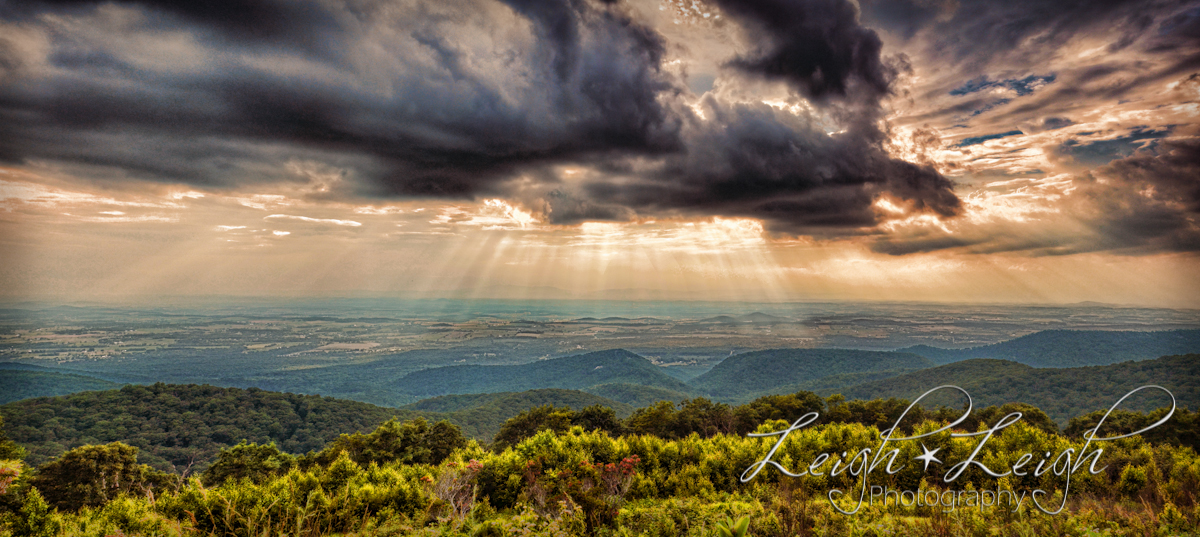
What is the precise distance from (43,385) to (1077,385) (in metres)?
250

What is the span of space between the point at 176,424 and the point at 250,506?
4092 inches

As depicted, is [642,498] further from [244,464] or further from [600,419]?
[244,464]

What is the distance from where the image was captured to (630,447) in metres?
13.1

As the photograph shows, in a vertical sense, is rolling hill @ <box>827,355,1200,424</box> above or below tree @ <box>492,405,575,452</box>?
below

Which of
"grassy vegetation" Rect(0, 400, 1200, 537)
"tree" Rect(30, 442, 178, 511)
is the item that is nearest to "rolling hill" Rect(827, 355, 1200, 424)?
"grassy vegetation" Rect(0, 400, 1200, 537)

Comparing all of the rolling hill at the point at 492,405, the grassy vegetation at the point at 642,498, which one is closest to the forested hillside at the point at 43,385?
the rolling hill at the point at 492,405

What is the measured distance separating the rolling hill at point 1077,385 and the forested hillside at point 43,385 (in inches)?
8037

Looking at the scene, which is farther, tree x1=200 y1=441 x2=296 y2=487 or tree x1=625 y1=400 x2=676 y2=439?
tree x1=625 y1=400 x2=676 y2=439

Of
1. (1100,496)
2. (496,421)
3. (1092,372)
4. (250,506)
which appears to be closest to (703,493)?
(1100,496)

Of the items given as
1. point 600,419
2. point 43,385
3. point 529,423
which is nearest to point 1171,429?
point 600,419

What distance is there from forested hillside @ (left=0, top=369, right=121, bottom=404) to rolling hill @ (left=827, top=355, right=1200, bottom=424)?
20413cm

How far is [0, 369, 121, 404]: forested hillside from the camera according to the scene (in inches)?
4875

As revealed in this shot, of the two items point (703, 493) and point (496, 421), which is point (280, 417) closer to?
point (496, 421)

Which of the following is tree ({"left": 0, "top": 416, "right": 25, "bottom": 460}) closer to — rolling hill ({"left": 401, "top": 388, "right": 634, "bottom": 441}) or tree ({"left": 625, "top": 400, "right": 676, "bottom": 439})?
tree ({"left": 625, "top": 400, "right": 676, "bottom": 439})
